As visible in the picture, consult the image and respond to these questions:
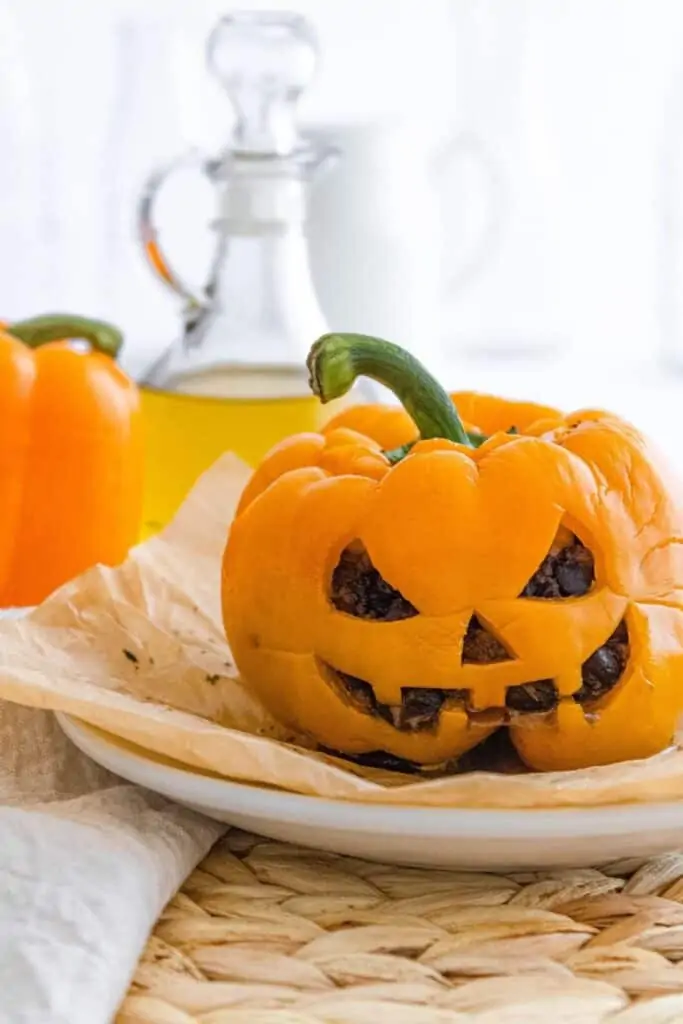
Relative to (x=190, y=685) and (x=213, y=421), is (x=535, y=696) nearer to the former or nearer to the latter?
(x=190, y=685)

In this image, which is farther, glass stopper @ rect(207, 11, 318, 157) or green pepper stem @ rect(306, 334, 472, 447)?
glass stopper @ rect(207, 11, 318, 157)

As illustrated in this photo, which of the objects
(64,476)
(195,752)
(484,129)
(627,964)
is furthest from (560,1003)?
(484,129)

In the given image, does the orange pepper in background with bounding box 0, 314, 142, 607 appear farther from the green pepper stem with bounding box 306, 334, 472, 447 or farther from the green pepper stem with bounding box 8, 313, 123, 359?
the green pepper stem with bounding box 306, 334, 472, 447

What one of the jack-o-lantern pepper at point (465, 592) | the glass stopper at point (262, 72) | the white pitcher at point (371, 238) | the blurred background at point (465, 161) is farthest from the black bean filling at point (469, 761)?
the blurred background at point (465, 161)

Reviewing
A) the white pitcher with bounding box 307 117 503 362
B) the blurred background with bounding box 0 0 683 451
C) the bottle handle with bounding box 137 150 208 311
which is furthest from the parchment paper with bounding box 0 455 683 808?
the blurred background with bounding box 0 0 683 451

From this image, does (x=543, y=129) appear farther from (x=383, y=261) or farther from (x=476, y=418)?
(x=476, y=418)

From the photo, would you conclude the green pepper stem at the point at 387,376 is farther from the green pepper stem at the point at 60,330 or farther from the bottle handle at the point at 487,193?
the bottle handle at the point at 487,193
